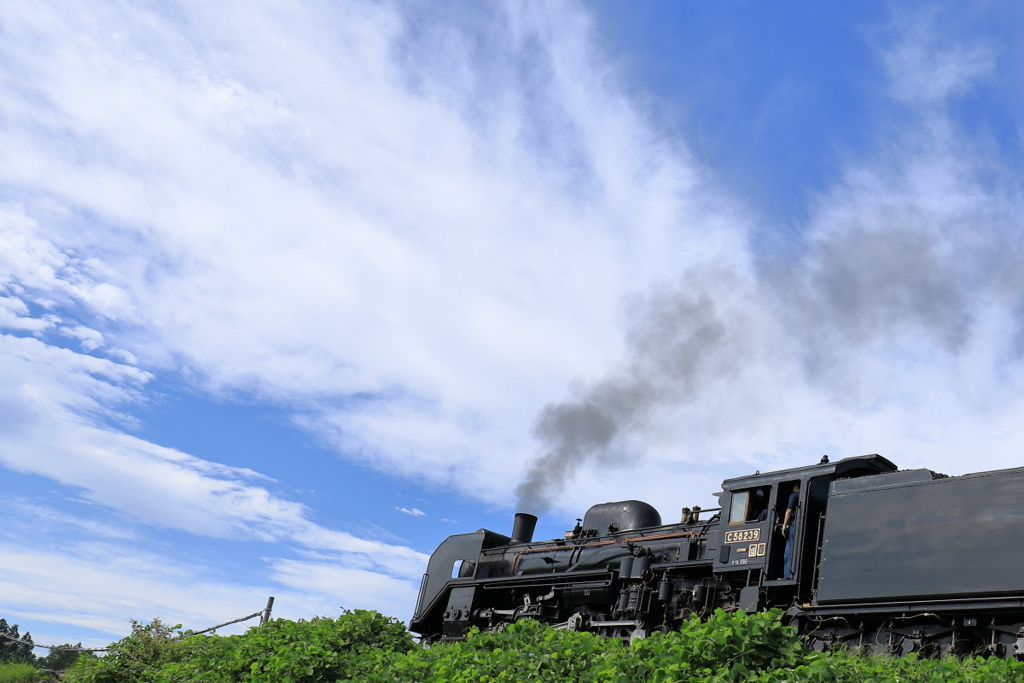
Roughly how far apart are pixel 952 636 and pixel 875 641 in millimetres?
913

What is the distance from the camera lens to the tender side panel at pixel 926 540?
8.80m

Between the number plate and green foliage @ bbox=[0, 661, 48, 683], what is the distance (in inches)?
613

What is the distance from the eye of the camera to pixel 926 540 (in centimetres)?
941

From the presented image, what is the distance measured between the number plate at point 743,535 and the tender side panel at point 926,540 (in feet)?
3.67

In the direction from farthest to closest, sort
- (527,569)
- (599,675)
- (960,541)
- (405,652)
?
(527,569) < (405,652) < (960,541) < (599,675)

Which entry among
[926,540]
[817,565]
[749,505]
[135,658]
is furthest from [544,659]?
[135,658]

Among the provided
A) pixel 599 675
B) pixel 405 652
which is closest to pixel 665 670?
pixel 599 675

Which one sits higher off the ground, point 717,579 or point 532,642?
point 717,579

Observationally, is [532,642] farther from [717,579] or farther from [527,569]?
[527,569]

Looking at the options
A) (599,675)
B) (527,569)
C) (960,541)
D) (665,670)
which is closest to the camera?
(665,670)

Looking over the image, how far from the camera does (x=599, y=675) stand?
6.88 m

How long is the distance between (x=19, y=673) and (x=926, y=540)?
19.6m

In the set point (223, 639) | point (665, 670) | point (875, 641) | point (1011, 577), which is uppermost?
point (1011, 577)

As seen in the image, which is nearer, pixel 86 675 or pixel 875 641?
pixel 875 641
